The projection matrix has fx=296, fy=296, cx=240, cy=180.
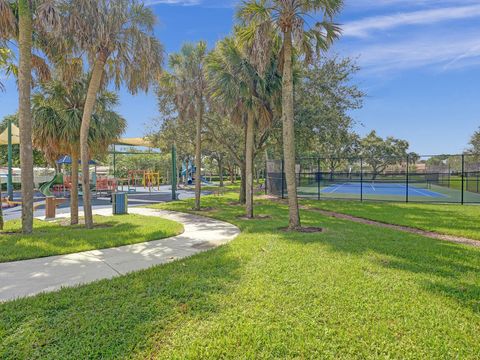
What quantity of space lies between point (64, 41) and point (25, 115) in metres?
2.28

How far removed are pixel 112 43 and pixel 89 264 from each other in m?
6.37

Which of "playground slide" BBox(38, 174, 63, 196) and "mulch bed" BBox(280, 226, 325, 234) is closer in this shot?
"mulch bed" BBox(280, 226, 325, 234)

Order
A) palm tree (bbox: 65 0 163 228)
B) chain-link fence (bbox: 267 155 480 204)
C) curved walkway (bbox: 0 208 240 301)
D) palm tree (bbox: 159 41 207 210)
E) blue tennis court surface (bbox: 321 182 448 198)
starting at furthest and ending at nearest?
blue tennis court surface (bbox: 321 182 448 198) < chain-link fence (bbox: 267 155 480 204) < palm tree (bbox: 159 41 207 210) < palm tree (bbox: 65 0 163 228) < curved walkway (bbox: 0 208 240 301)

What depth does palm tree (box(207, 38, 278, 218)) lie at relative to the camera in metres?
10.8

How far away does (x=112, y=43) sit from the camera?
27.8 ft

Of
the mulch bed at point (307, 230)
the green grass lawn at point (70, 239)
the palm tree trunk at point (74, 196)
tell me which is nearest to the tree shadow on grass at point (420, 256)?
the mulch bed at point (307, 230)

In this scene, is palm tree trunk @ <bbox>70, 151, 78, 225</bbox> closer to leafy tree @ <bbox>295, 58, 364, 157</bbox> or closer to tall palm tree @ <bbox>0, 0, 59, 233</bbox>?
tall palm tree @ <bbox>0, 0, 59, 233</bbox>

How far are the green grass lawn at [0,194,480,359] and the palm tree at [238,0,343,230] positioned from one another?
3.38 m

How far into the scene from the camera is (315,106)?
14898 mm

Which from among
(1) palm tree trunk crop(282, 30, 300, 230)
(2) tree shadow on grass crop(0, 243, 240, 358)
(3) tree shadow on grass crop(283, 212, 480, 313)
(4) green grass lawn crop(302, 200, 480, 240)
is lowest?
(4) green grass lawn crop(302, 200, 480, 240)

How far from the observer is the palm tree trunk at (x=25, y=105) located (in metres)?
7.52

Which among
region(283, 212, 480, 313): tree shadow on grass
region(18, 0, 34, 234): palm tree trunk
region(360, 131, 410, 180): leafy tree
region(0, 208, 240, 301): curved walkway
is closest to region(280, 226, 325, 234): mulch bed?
region(283, 212, 480, 313): tree shadow on grass

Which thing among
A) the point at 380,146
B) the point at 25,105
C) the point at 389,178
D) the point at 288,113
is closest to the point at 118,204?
the point at 25,105

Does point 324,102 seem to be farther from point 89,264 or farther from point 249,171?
point 89,264
